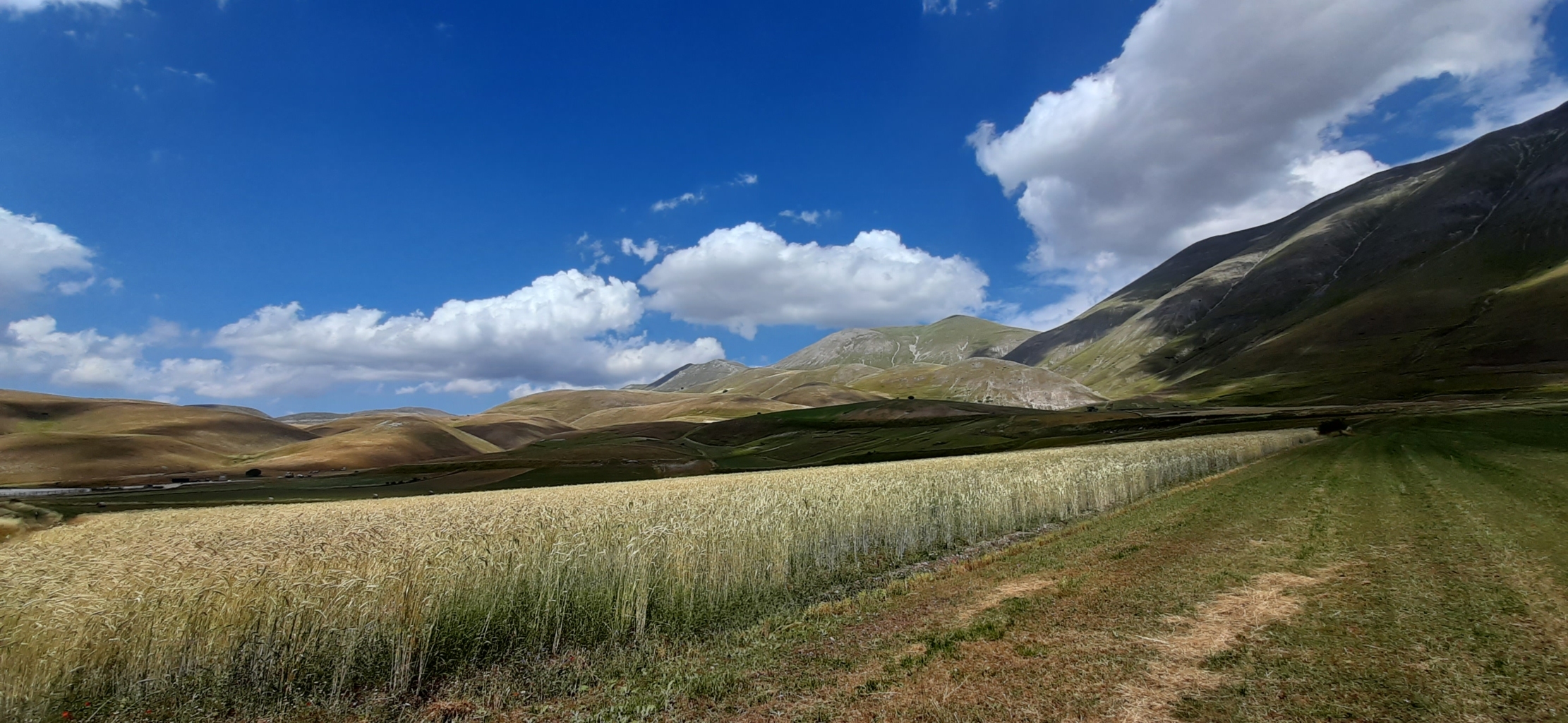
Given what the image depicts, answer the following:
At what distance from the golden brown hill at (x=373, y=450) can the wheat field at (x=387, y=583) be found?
11901 cm

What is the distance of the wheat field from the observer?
8453mm

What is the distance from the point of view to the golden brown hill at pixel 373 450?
396 ft

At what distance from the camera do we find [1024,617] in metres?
11.3

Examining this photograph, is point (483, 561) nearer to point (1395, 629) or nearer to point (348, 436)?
point (1395, 629)

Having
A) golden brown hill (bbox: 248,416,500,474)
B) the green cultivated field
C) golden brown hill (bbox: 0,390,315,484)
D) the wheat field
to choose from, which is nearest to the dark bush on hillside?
the green cultivated field

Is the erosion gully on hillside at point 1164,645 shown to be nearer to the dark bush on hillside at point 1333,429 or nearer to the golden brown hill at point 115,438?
the dark bush on hillside at point 1333,429

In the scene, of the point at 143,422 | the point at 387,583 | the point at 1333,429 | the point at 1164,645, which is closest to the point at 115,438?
the point at 143,422

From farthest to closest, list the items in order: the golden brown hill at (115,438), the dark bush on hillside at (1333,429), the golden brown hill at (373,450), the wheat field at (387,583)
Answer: the golden brown hill at (373,450), the golden brown hill at (115,438), the dark bush on hillside at (1333,429), the wheat field at (387,583)

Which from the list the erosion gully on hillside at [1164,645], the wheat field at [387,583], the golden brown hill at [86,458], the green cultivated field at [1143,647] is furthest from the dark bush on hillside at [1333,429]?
the golden brown hill at [86,458]

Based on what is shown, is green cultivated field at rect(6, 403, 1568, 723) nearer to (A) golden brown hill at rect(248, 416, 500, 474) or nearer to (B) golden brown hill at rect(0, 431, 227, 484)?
(A) golden brown hill at rect(248, 416, 500, 474)

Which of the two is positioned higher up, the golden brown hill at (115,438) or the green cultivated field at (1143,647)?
the golden brown hill at (115,438)

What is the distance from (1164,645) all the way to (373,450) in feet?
516

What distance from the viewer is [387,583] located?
1020 centimetres

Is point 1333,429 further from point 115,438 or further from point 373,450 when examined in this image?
point 115,438
